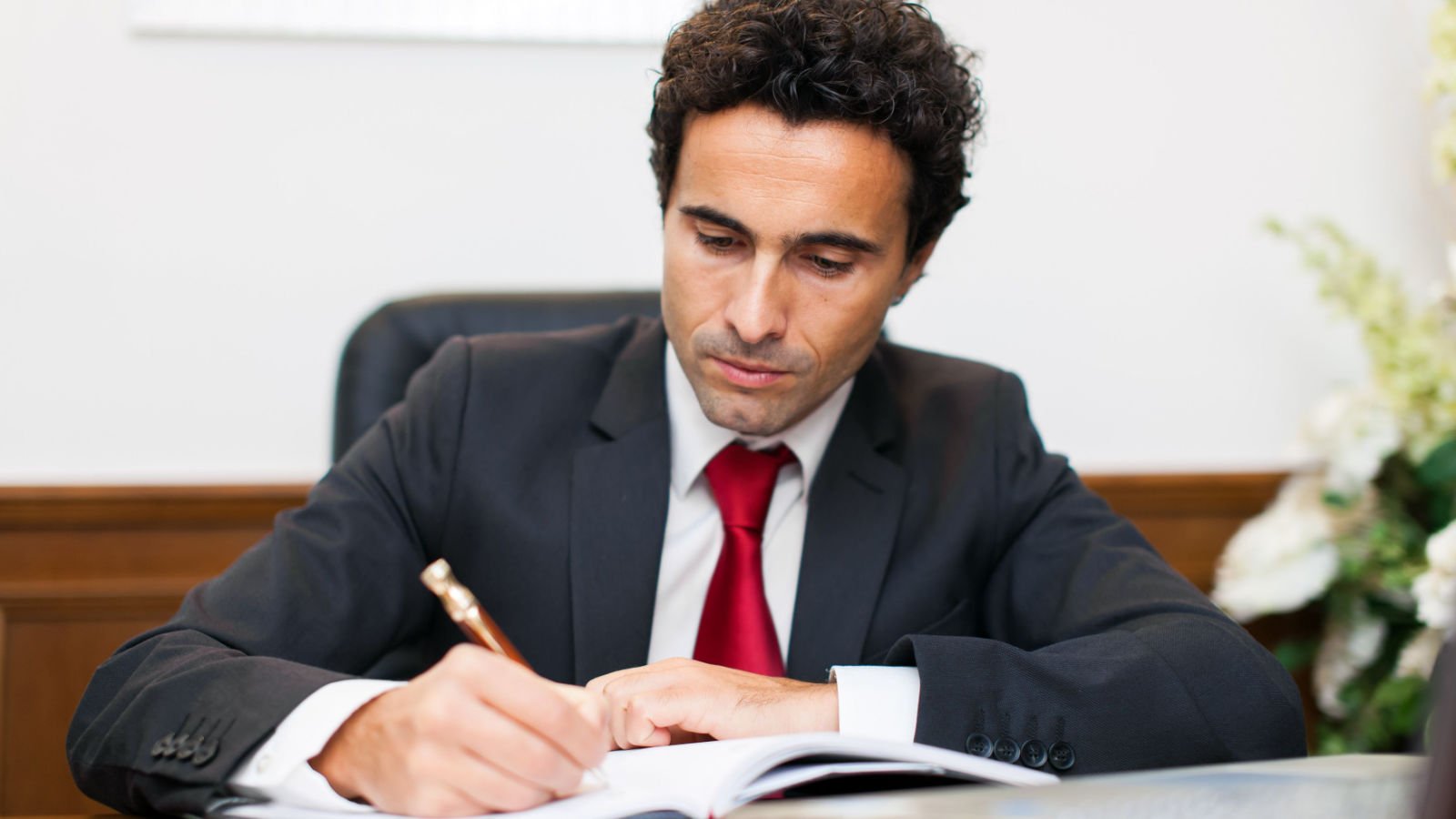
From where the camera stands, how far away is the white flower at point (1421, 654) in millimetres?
1905

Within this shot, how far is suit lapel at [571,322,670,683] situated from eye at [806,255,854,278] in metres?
0.24

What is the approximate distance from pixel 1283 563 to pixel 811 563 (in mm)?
1116

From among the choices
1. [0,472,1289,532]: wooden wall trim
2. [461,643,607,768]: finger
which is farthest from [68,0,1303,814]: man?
[0,472,1289,532]: wooden wall trim

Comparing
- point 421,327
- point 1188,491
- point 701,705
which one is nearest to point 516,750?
point 701,705

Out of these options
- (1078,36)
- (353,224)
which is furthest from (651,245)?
(1078,36)

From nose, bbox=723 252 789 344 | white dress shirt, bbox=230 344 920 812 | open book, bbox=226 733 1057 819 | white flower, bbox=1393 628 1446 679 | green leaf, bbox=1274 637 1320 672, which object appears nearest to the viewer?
open book, bbox=226 733 1057 819

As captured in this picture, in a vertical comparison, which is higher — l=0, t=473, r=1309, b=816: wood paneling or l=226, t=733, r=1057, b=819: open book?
l=226, t=733, r=1057, b=819: open book

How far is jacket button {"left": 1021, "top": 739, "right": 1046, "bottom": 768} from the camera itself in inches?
40.9

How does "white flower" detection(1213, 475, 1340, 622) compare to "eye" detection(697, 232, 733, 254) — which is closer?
"eye" detection(697, 232, 733, 254)

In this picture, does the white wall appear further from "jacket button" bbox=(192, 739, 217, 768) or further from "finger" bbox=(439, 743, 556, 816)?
"finger" bbox=(439, 743, 556, 816)

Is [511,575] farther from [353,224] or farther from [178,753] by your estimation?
[353,224]

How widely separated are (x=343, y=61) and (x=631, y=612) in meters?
1.14

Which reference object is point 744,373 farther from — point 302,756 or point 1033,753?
point 302,756

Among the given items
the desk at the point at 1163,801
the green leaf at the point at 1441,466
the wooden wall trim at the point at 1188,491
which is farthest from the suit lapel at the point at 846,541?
the green leaf at the point at 1441,466
